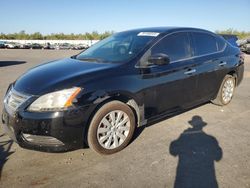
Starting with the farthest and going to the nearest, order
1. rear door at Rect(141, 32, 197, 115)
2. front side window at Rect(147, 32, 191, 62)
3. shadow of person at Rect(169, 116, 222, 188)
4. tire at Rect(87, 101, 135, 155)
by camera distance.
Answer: front side window at Rect(147, 32, 191, 62) < rear door at Rect(141, 32, 197, 115) < tire at Rect(87, 101, 135, 155) < shadow of person at Rect(169, 116, 222, 188)

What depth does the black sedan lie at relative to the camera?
131 inches

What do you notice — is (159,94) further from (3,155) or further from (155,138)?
(3,155)

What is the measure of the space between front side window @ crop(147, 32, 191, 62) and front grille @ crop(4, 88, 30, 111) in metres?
2.00

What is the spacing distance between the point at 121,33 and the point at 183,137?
7.60 feet

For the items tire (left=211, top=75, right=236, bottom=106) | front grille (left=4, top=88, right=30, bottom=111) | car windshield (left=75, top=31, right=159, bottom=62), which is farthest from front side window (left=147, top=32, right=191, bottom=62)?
front grille (left=4, top=88, right=30, bottom=111)

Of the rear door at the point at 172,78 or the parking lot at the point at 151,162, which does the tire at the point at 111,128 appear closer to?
the parking lot at the point at 151,162

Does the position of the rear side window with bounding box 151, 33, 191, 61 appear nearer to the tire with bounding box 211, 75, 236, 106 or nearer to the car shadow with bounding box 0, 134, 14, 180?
the tire with bounding box 211, 75, 236, 106

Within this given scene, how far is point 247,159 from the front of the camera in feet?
11.8

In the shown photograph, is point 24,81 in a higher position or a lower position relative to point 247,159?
higher

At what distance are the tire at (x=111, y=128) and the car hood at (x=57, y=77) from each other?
50cm

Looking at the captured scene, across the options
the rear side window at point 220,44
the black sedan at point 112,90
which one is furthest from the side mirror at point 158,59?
the rear side window at point 220,44

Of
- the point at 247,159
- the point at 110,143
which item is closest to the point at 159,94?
the point at 110,143

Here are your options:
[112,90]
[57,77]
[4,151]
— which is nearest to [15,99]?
[57,77]

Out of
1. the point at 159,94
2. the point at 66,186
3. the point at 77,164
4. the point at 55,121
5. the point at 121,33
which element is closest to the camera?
the point at 66,186
